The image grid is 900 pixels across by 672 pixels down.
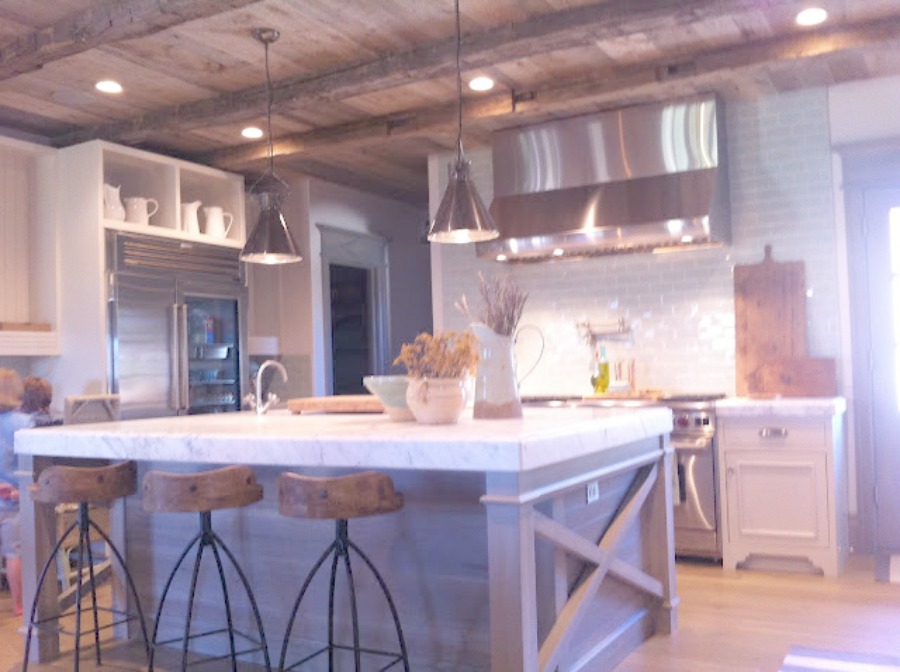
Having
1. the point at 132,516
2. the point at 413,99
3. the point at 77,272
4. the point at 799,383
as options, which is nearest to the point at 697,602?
the point at 799,383

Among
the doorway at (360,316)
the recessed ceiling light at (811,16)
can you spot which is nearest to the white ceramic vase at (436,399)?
the recessed ceiling light at (811,16)

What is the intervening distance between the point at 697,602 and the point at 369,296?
4.48 metres

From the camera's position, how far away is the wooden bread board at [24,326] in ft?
16.7

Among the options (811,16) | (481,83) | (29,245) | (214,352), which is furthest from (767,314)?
(29,245)

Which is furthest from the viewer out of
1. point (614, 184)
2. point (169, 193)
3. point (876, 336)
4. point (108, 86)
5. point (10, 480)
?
point (169, 193)

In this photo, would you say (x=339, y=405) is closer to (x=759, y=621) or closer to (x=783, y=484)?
(x=759, y=621)

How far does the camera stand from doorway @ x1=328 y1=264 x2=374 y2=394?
7.80m

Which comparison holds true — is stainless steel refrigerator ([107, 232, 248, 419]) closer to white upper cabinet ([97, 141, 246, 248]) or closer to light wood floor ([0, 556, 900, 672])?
white upper cabinet ([97, 141, 246, 248])

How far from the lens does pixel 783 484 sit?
4.61 m

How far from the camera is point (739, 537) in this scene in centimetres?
473

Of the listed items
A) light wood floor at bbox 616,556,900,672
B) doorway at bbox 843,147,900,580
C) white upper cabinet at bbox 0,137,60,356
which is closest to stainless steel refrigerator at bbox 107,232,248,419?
white upper cabinet at bbox 0,137,60,356

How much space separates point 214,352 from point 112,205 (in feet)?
3.97

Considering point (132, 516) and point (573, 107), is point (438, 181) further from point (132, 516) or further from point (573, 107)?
point (132, 516)

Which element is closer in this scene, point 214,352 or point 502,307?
point 502,307
